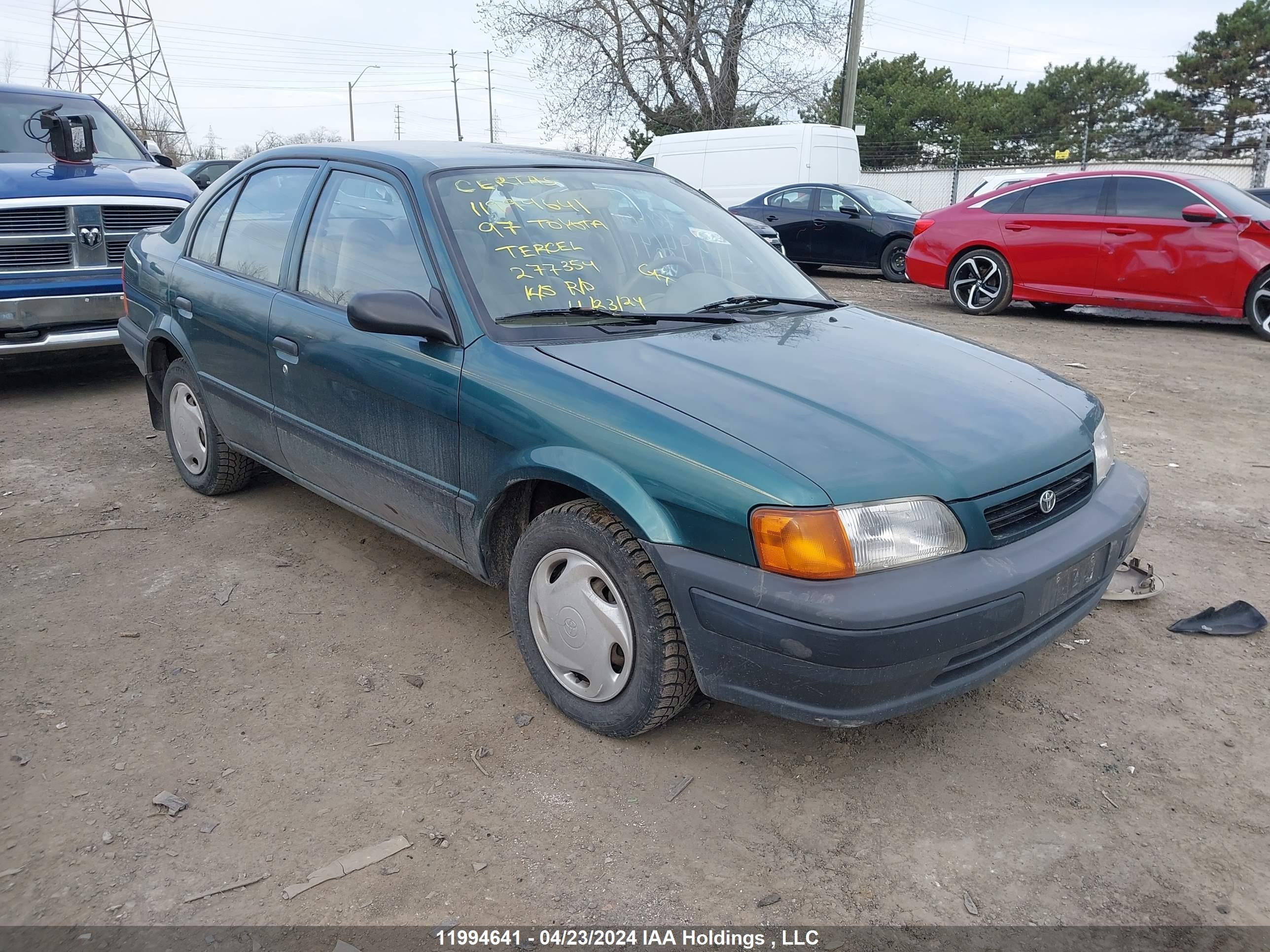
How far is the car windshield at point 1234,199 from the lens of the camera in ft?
28.5

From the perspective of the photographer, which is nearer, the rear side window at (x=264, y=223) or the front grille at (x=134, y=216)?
the rear side window at (x=264, y=223)

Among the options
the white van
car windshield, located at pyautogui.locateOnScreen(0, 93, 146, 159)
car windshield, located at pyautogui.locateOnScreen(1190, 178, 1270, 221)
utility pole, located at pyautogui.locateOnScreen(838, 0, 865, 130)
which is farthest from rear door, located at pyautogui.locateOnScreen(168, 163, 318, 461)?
utility pole, located at pyautogui.locateOnScreen(838, 0, 865, 130)

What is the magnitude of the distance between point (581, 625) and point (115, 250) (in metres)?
5.60

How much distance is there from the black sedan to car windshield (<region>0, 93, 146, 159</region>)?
8.57 m

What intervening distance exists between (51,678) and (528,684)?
5.01ft

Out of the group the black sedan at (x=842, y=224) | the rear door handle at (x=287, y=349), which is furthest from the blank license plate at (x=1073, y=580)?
the black sedan at (x=842, y=224)

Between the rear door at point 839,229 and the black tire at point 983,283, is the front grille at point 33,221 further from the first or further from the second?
the rear door at point 839,229

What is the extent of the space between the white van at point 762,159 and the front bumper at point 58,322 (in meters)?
10.5

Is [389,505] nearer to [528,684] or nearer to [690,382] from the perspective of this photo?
[528,684]

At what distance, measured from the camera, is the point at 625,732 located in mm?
2695

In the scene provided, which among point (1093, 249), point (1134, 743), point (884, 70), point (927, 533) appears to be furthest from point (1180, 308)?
point (884, 70)

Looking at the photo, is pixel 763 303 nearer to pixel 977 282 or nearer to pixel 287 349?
pixel 287 349

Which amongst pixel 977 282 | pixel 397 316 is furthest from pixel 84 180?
pixel 977 282

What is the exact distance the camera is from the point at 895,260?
1373 centimetres
